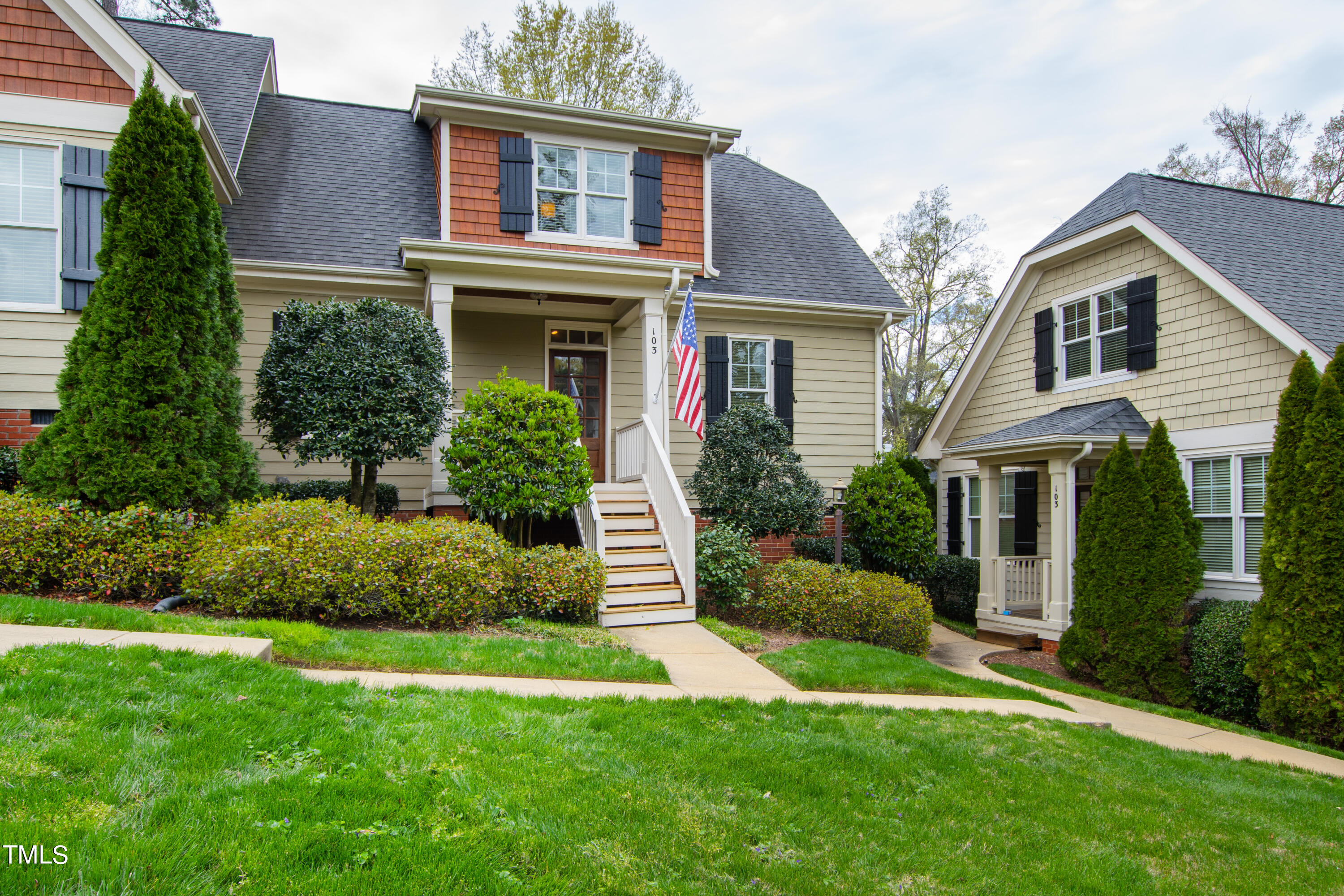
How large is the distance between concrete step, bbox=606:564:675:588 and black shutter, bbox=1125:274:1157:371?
282 inches

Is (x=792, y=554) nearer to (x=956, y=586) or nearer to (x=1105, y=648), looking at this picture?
(x=956, y=586)

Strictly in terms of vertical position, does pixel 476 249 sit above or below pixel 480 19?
below

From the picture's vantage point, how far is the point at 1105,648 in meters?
9.41

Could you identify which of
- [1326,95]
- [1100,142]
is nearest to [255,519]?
[1100,142]

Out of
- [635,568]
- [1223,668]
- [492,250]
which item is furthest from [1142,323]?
[492,250]

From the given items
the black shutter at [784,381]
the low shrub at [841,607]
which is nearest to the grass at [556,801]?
the low shrub at [841,607]

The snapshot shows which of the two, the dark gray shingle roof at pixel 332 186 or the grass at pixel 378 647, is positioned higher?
the dark gray shingle roof at pixel 332 186

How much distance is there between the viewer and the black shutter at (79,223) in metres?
8.48

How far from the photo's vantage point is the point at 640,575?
28.9 ft

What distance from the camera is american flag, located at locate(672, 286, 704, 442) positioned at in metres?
9.57

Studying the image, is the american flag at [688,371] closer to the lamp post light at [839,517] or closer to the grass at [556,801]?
the lamp post light at [839,517]

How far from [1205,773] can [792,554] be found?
6882 mm

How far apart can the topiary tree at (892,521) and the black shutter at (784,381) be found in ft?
5.15

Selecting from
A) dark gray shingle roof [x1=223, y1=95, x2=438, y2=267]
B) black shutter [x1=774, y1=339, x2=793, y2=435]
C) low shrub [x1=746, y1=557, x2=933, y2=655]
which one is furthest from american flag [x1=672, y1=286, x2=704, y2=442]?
dark gray shingle roof [x1=223, y1=95, x2=438, y2=267]
